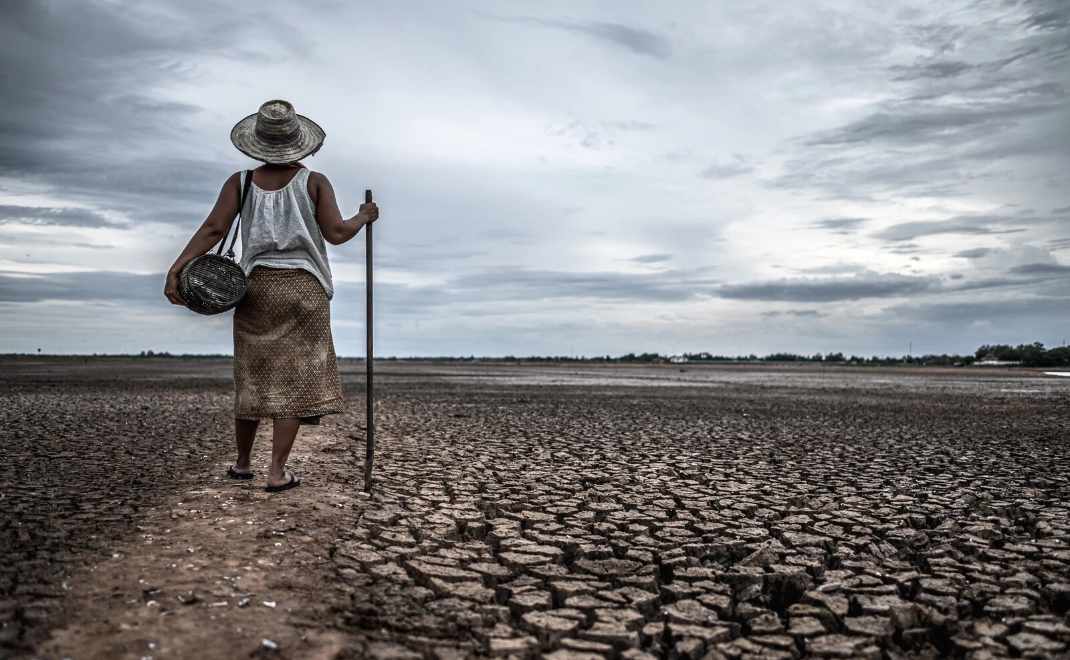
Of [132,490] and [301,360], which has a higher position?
[301,360]

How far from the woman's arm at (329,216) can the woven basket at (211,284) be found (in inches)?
18.8

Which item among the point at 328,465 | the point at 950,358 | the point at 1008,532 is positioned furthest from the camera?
the point at 950,358

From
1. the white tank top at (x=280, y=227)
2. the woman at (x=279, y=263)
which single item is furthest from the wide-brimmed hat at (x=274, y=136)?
the white tank top at (x=280, y=227)

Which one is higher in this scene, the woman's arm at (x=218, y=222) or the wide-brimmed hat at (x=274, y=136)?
the wide-brimmed hat at (x=274, y=136)

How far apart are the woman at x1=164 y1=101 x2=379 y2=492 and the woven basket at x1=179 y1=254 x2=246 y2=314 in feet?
0.42

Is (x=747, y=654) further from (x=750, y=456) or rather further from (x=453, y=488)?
(x=750, y=456)

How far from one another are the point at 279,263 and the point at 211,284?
338 millimetres

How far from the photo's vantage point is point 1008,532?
3.51 meters

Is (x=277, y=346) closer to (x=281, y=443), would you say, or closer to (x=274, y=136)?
(x=281, y=443)

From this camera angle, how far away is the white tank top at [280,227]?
3682 mm

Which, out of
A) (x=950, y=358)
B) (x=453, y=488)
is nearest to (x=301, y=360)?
(x=453, y=488)

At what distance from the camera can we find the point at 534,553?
310 cm

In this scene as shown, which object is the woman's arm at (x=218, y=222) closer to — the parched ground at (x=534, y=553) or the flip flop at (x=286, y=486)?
the flip flop at (x=286, y=486)

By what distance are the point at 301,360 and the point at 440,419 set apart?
5.42m
